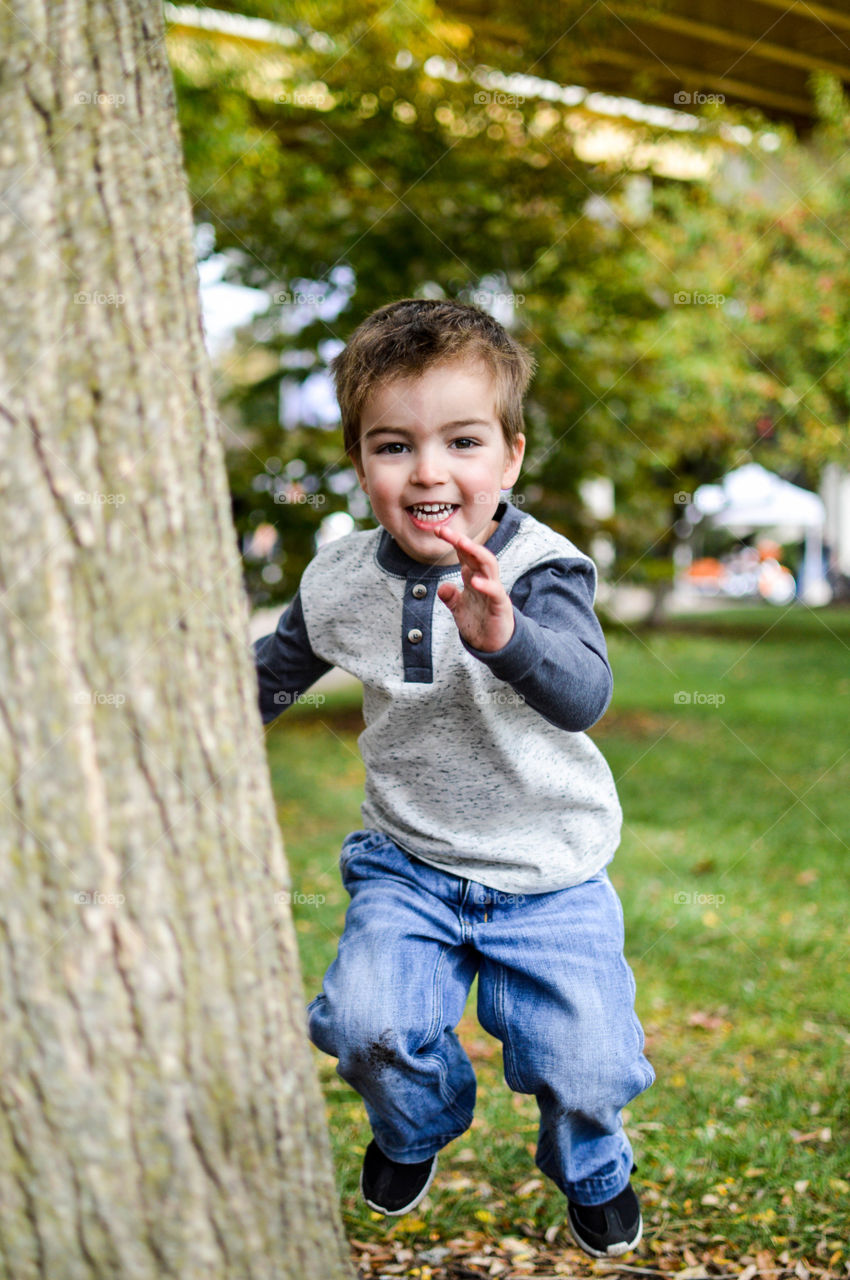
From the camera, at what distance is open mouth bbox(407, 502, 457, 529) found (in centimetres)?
210

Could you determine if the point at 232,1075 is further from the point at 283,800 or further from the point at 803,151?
the point at 803,151

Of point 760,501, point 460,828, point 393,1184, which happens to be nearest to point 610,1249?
point 393,1184

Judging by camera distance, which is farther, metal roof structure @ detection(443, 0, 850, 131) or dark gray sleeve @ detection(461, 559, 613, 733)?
metal roof structure @ detection(443, 0, 850, 131)

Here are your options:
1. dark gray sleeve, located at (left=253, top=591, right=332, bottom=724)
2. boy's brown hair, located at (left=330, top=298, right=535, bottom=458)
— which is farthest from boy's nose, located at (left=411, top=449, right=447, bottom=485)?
dark gray sleeve, located at (left=253, top=591, right=332, bottom=724)

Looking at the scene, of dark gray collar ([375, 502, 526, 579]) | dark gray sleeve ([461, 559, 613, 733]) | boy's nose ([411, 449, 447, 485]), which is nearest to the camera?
dark gray sleeve ([461, 559, 613, 733])

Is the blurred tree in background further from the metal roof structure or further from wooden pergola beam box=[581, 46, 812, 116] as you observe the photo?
wooden pergola beam box=[581, 46, 812, 116]

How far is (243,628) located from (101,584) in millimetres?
205

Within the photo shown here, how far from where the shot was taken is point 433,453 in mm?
2080

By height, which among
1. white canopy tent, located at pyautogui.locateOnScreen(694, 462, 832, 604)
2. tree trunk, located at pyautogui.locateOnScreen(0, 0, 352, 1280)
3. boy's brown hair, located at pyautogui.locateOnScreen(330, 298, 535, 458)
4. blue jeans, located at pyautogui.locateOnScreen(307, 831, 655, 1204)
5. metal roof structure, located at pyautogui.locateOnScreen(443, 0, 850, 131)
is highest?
metal roof structure, located at pyautogui.locateOnScreen(443, 0, 850, 131)

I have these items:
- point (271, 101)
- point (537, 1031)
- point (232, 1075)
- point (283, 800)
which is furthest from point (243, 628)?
point (271, 101)

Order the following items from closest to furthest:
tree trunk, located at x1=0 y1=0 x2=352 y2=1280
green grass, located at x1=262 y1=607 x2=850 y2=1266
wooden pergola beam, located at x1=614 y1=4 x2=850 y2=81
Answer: tree trunk, located at x1=0 y1=0 x2=352 y2=1280
green grass, located at x1=262 y1=607 x2=850 y2=1266
wooden pergola beam, located at x1=614 y1=4 x2=850 y2=81

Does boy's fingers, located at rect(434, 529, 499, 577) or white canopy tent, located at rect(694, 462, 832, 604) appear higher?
white canopy tent, located at rect(694, 462, 832, 604)

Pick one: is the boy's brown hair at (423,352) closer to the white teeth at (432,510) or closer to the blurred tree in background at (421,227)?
the white teeth at (432,510)

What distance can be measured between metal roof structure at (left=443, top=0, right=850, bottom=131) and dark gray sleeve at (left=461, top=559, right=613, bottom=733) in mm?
6180
